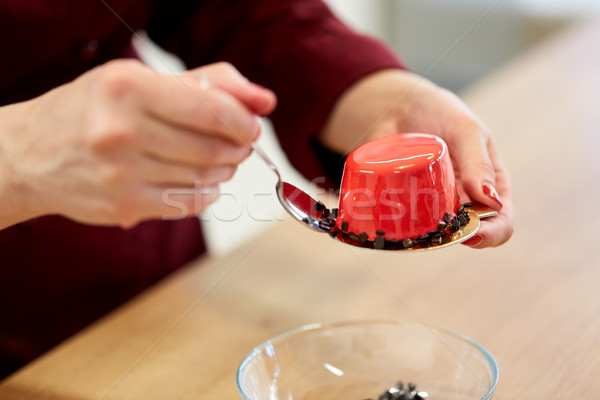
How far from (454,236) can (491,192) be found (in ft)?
0.17

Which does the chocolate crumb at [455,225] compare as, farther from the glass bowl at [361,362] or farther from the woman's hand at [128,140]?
A: the woman's hand at [128,140]

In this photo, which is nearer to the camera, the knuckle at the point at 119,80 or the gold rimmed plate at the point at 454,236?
the knuckle at the point at 119,80

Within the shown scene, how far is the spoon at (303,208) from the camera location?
1.86 ft

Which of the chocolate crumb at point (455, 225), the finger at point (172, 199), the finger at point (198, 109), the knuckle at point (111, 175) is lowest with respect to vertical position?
the finger at point (172, 199)

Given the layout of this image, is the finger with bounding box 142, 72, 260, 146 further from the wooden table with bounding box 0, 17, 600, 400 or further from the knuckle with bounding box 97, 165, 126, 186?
the wooden table with bounding box 0, 17, 600, 400

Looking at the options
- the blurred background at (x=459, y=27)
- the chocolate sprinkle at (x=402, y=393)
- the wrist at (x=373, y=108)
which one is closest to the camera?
the chocolate sprinkle at (x=402, y=393)

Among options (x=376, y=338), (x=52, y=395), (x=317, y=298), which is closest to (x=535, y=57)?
(x=317, y=298)

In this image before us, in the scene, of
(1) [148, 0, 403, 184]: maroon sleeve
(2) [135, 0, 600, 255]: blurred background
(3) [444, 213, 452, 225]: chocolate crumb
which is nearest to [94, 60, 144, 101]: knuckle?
(3) [444, 213, 452, 225]: chocolate crumb

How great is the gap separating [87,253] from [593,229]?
0.59 metres

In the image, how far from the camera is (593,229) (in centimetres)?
81

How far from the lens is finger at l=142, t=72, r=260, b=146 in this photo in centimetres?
41

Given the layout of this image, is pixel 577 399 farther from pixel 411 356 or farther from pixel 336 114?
pixel 336 114

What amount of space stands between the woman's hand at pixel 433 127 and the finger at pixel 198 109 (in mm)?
222

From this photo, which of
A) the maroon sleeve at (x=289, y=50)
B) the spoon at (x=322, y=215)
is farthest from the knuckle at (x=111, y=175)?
the maroon sleeve at (x=289, y=50)
